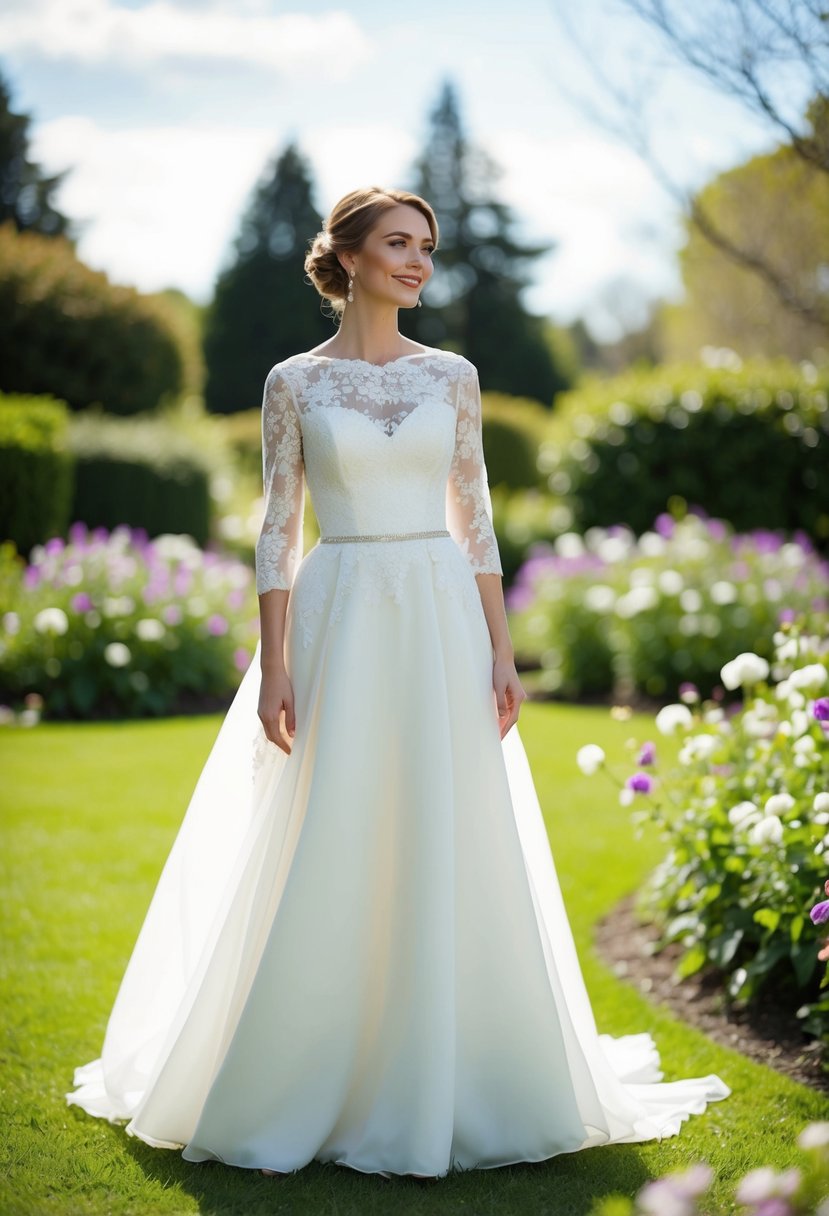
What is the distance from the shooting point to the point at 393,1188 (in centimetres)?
272

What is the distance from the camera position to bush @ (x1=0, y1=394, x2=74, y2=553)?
36.8 feet

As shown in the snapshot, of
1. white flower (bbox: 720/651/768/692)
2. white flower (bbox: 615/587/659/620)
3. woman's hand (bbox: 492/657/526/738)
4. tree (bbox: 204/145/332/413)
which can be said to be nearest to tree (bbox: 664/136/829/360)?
white flower (bbox: 615/587/659/620)

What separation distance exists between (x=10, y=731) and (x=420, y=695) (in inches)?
245

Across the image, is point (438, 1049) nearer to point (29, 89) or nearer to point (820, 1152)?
point (820, 1152)

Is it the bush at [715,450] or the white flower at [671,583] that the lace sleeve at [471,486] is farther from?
the bush at [715,450]

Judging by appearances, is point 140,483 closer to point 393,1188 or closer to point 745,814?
point 745,814

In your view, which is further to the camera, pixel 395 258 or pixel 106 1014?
pixel 106 1014

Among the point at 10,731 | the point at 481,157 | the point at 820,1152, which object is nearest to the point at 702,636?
the point at 10,731

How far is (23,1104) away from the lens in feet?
10.7

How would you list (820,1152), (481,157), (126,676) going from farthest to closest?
(481,157) < (126,676) < (820,1152)

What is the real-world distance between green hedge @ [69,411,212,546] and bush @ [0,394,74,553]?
1.12 metres

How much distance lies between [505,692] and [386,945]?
698mm

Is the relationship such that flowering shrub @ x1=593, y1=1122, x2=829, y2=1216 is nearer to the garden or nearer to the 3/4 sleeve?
the garden

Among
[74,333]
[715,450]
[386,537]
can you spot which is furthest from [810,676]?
[74,333]
